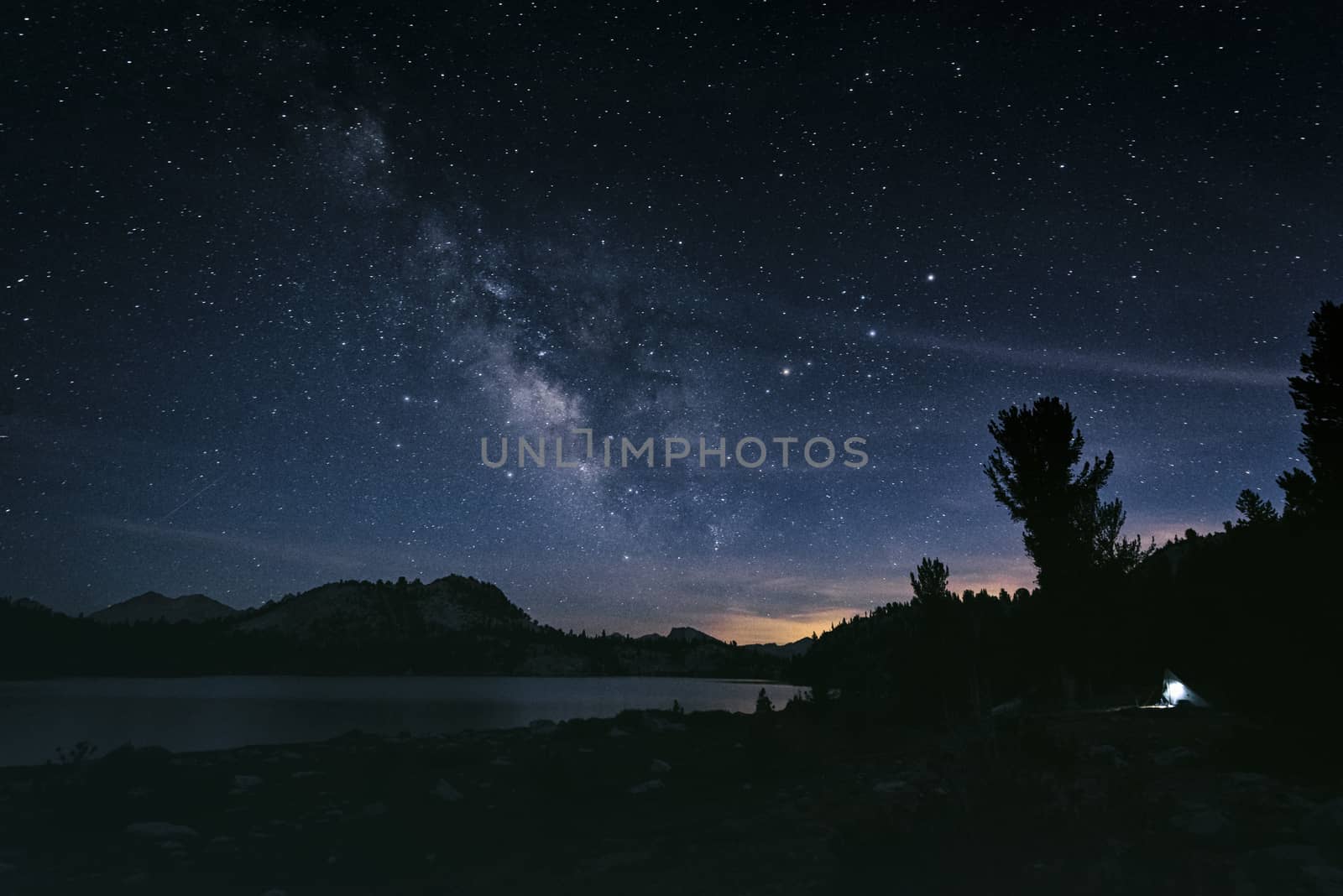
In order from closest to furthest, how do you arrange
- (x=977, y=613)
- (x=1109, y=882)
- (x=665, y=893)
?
(x=1109, y=882) → (x=665, y=893) → (x=977, y=613)

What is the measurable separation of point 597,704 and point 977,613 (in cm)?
6526

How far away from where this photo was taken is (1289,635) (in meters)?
13.3

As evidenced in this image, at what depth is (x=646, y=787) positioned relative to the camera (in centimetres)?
1620

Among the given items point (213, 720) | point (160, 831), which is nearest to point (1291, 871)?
point (160, 831)

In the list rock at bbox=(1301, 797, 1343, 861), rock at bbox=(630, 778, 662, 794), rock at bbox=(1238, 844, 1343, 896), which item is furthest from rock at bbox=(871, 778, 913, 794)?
rock at bbox=(1238, 844, 1343, 896)

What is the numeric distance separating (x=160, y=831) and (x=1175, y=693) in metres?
35.4

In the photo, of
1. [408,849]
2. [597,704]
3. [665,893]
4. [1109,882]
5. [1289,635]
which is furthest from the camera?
[597,704]

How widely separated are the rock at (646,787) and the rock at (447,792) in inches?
140

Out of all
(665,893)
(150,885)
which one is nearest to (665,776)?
(665,893)

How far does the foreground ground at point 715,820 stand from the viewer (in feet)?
28.7

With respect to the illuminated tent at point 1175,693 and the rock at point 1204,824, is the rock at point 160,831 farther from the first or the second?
the illuminated tent at point 1175,693

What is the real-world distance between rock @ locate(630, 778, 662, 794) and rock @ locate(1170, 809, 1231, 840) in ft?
31.5

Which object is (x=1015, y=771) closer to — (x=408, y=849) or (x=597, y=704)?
(x=408, y=849)

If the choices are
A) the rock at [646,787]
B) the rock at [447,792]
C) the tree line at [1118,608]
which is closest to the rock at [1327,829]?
Answer: the tree line at [1118,608]
